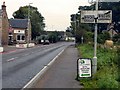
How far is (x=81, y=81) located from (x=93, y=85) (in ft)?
6.38

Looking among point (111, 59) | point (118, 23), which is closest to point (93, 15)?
point (111, 59)

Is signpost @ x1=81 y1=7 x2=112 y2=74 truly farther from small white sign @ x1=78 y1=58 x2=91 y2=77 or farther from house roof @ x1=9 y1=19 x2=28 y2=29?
house roof @ x1=9 y1=19 x2=28 y2=29

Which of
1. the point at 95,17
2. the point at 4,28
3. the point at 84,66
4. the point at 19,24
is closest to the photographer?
the point at 84,66

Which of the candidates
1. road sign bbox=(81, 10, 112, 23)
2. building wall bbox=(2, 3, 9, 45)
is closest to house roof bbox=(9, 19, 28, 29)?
building wall bbox=(2, 3, 9, 45)

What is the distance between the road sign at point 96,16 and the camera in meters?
20.3

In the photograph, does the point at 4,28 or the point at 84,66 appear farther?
the point at 4,28

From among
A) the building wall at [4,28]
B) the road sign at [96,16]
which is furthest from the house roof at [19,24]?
the road sign at [96,16]

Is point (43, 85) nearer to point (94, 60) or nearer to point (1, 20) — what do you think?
point (94, 60)

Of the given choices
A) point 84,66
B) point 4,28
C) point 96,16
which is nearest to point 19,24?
point 4,28

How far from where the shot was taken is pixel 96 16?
66.8 feet

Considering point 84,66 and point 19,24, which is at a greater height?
point 19,24

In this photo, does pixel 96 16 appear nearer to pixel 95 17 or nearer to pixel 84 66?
pixel 95 17

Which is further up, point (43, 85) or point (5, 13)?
point (5, 13)

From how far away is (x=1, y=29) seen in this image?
291 feet
